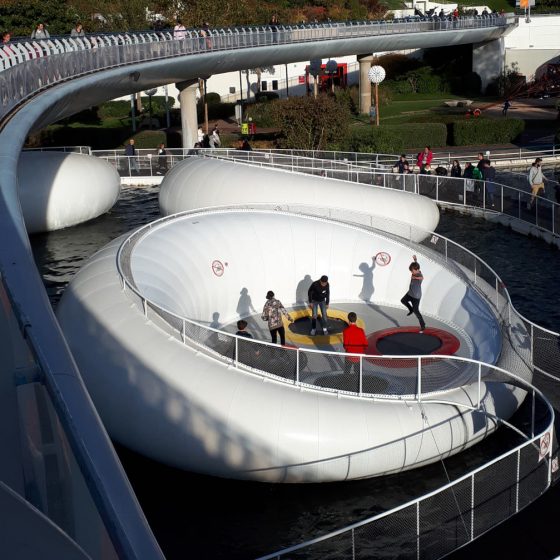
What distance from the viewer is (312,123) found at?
48031mm

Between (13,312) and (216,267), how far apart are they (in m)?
16.5

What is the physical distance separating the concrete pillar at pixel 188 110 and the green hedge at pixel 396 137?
846 cm

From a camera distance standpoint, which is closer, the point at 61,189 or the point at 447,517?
the point at 447,517

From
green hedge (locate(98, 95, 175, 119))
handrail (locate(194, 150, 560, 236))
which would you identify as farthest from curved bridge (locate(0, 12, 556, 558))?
green hedge (locate(98, 95, 175, 119))

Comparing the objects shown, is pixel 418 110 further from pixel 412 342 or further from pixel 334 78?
pixel 412 342

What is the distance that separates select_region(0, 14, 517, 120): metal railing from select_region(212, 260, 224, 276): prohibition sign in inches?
233

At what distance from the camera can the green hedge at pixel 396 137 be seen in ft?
160

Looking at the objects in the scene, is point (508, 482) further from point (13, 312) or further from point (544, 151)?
point (544, 151)

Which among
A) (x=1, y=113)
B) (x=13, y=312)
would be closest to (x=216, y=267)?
(x=1, y=113)

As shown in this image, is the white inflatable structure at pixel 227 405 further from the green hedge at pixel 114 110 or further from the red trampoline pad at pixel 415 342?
the green hedge at pixel 114 110

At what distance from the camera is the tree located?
47.6 metres

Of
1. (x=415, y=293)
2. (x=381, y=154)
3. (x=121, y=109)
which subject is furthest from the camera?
(x=121, y=109)

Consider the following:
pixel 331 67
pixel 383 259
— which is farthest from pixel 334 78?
pixel 383 259

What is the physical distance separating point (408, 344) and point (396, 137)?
1185 inches
